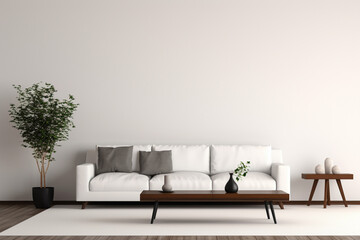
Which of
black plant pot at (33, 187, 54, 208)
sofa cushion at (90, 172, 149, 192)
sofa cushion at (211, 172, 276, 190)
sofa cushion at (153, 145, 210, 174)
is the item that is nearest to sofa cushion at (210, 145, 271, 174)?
sofa cushion at (153, 145, 210, 174)

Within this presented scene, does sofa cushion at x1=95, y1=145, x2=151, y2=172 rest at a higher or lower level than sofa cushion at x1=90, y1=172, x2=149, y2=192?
higher

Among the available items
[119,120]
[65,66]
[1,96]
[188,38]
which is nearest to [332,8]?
[188,38]

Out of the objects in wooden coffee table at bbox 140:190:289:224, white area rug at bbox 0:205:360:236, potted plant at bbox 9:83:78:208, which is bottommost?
white area rug at bbox 0:205:360:236

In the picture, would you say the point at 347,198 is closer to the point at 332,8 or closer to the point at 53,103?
the point at 332,8

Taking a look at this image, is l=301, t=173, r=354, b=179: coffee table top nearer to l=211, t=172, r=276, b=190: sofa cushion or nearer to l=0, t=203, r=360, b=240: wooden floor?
l=211, t=172, r=276, b=190: sofa cushion

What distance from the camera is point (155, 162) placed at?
799cm

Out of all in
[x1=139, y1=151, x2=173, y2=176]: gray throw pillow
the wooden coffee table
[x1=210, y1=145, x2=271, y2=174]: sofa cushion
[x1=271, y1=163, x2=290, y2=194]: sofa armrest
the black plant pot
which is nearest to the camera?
the wooden coffee table

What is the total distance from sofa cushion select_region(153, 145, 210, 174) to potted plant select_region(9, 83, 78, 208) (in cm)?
151

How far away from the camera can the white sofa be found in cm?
752

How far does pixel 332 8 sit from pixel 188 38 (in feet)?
7.91

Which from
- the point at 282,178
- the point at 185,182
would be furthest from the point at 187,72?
the point at 282,178

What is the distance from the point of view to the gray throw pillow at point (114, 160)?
798 centimetres

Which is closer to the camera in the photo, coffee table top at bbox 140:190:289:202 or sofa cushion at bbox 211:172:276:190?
coffee table top at bbox 140:190:289:202

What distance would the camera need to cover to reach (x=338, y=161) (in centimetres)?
852
